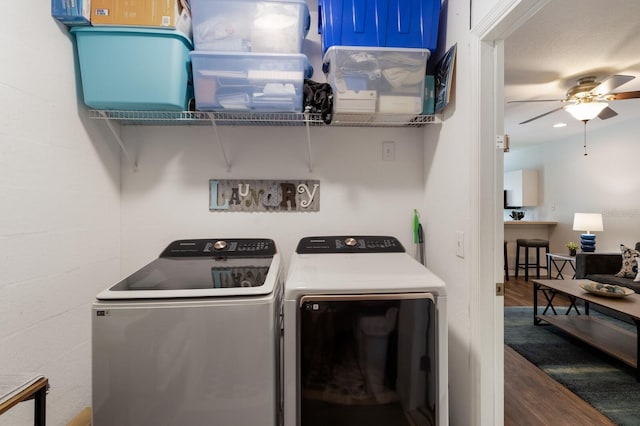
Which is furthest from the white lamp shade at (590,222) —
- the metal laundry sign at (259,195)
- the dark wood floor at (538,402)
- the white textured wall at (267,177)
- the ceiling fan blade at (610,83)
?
the metal laundry sign at (259,195)

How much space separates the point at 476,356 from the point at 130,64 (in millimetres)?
1904

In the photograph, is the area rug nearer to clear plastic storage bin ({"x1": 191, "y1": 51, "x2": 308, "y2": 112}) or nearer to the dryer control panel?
the dryer control panel

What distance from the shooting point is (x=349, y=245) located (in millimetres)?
1601

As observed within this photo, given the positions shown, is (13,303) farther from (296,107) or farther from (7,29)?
(296,107)

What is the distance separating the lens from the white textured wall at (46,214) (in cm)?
107

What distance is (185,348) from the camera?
96cm

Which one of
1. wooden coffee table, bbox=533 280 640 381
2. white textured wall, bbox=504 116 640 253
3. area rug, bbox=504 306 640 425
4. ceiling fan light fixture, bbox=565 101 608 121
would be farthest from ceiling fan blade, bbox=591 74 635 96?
area rug, bbox=504 306 640 425

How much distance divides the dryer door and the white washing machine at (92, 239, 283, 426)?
0.14 m

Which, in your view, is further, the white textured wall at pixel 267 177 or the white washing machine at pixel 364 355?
the white textured wall at pixel 267 177

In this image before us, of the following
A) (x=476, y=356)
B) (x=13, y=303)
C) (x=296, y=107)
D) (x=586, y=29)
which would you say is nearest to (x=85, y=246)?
(x=13, y=303)

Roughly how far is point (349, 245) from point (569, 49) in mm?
2490

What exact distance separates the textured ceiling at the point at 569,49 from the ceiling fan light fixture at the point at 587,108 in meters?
0.27

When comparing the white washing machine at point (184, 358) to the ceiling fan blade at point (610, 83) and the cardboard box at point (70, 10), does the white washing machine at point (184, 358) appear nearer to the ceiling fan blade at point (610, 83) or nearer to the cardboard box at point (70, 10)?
the cardboard box at point (70, 10)

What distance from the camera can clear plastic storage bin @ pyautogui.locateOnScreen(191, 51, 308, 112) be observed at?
52.2 inches
